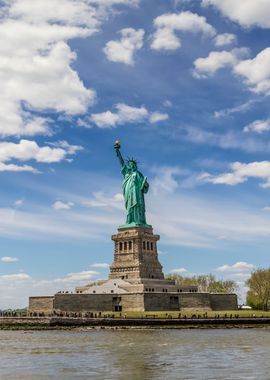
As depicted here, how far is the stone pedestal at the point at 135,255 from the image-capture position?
326 ft

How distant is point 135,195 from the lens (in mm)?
105688

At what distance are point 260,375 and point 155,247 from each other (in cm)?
7315

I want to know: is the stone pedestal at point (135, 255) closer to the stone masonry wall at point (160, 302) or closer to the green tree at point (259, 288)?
the stone masonry wall at point (160, 302)

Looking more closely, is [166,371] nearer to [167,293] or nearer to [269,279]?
[167,293]

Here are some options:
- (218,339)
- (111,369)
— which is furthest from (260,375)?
(218,339)

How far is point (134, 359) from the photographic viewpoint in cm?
3853

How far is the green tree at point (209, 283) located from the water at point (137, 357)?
2517 inches

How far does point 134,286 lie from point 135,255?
30.8 ft

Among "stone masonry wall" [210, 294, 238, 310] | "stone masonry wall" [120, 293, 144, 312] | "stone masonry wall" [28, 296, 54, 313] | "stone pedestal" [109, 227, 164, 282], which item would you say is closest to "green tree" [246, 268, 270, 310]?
"stone masonry wall" [210, 294, 238, 310]

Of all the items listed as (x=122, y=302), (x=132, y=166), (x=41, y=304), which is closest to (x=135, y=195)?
(x=132, y=166)

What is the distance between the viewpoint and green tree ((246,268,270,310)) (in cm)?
10656

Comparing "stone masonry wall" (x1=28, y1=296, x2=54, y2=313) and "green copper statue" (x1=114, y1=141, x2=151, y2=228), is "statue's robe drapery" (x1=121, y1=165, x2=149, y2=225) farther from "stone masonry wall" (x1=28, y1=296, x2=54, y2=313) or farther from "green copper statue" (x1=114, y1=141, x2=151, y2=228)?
"stone masonry wall" (x1=28, y1=296, x2=54, y2=313)

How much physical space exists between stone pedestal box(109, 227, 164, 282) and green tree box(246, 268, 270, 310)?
57.5 feet

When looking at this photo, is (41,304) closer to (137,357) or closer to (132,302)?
(132,302)
